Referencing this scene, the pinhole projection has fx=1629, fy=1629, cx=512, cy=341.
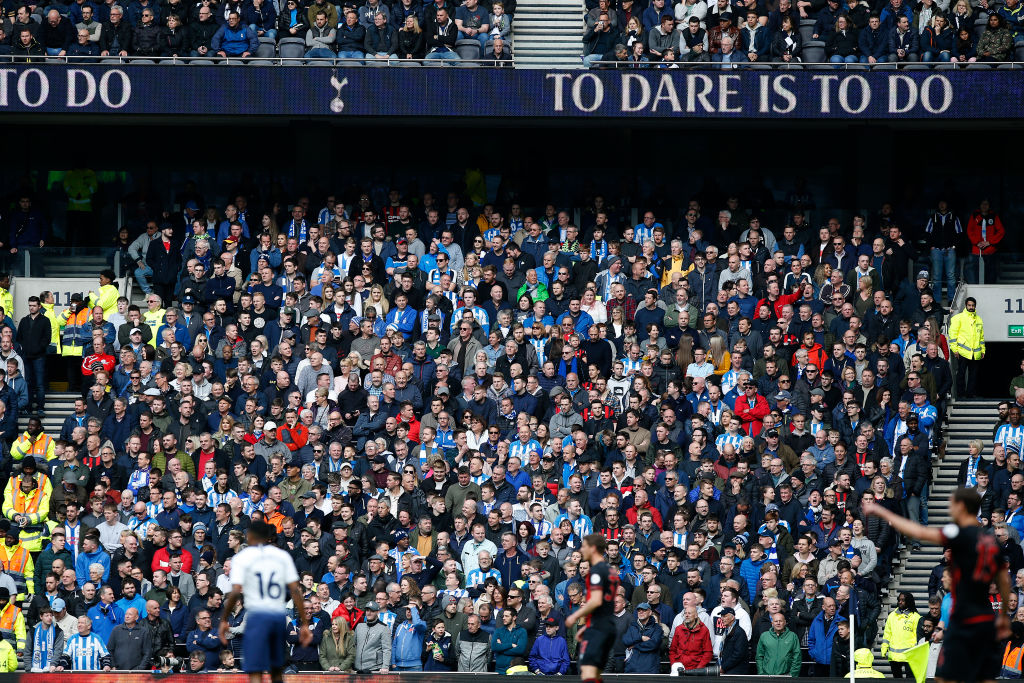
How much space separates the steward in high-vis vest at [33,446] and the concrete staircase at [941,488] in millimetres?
11191

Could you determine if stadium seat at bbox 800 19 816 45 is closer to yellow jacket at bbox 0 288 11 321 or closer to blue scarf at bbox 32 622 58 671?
yellow jacket at bbox 0 288 11 321

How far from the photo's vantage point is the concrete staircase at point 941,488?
21.1 metres

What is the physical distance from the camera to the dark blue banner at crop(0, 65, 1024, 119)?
2570 cm

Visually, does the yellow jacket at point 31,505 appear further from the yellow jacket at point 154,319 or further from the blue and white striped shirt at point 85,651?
the yellow jacket at point 154,319

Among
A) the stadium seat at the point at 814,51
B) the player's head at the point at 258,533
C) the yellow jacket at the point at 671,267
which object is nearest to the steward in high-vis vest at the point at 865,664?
the yellow jacket at the point at 671,267

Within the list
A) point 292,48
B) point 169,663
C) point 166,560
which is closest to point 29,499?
point 166,560

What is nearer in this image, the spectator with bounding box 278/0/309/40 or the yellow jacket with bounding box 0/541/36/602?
the yellow jacket with bounding box 0/541/36/602

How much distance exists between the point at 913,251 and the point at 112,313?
487 inches

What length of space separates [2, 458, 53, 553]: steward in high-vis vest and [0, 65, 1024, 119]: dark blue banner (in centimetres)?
716

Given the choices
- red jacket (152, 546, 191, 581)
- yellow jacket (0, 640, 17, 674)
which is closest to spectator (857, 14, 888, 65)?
red jacket (152, 546, 191, 581)

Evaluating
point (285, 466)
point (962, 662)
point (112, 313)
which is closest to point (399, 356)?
point (285, 466)

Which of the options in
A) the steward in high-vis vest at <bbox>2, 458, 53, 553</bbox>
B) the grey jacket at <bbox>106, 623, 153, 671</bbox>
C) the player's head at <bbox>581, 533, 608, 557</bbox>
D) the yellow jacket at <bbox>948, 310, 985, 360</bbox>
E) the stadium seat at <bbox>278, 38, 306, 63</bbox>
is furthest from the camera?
the stadium seat at <bbox>278, 38, 306, 63</bbox>

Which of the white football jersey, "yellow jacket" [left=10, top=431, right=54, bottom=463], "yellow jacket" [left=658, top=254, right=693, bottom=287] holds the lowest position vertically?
the white football jersey

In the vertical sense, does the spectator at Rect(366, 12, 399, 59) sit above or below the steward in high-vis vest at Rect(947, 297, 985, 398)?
above
